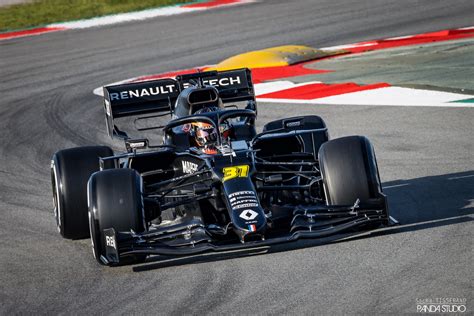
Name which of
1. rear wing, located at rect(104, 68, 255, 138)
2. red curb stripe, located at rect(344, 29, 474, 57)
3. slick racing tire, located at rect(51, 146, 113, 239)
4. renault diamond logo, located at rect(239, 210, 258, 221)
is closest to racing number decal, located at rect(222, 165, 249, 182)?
renault diamond logo, located at rect(239, 210, 258, 221)

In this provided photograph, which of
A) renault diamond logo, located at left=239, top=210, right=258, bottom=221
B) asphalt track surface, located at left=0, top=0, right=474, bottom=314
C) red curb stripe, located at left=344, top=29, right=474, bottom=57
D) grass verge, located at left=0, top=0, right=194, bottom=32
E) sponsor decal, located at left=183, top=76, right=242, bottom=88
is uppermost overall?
sponsor decal, located at left=183, top=76, right=242, bottom=88

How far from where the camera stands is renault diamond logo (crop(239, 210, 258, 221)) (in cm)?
830

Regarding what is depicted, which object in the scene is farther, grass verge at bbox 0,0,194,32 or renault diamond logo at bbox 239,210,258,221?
grass verge at bbox 0,0,194,32

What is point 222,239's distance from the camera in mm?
8547

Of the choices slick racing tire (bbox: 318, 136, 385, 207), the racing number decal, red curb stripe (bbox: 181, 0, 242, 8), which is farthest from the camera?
red curb stripe (bbox: 181, 0, 242, 8)

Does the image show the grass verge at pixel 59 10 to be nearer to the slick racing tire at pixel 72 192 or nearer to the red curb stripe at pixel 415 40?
the red curb stripe at pixel 415 40

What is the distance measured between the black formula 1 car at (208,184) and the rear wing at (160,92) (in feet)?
0.05

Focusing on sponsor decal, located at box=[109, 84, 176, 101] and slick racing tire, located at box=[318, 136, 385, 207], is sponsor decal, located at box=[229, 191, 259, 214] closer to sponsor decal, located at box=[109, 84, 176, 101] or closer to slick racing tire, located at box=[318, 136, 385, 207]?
slick racing tire, located at box=[318, 136, 385, 207]

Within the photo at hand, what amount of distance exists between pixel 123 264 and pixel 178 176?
1.84 metres

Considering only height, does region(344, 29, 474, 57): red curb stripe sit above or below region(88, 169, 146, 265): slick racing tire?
below

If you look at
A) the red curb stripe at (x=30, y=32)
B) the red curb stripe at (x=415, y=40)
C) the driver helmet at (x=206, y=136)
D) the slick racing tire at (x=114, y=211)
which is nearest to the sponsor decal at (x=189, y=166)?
the driver helmet at (x=206, y=136)

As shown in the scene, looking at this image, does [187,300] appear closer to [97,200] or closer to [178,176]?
[97,200]

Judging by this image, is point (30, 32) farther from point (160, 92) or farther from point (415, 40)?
point (160, 92)

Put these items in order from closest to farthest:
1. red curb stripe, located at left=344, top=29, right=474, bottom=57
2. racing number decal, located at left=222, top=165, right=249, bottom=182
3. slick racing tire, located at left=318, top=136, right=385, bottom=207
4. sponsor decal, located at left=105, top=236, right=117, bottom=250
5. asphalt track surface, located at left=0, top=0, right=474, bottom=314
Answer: asphalt track surface, located at left=0, top=0, right=474, bottom=314, sponsor decal, located at left=105, top=236, right=117, bottom=250, slick racing tire, located at left=318, top=136, right=385, bottom=207, racing number decal, located at left=222, top=165, right=249, bottom=182, red curb stripe, located at left=344, top=29, right=474, bottom=57
